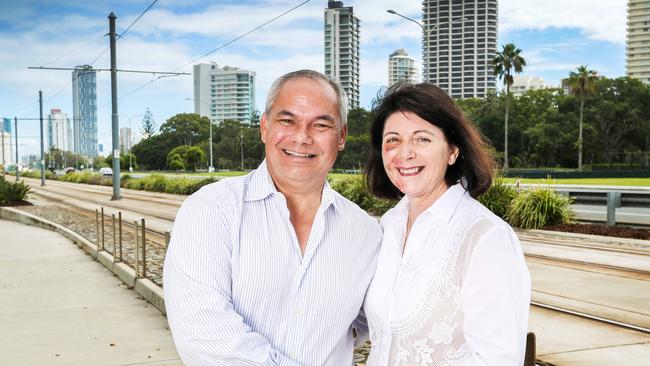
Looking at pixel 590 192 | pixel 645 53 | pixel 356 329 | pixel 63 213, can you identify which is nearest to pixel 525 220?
pixel 590 192

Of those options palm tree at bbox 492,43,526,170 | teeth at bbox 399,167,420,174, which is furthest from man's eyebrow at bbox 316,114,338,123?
palm tree at bbox 492,43,526,170

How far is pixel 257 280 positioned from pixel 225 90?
4170 inches

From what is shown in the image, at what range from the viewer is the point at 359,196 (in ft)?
65.7

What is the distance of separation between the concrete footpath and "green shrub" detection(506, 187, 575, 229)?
923 centimetres

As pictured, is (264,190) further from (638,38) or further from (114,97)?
(638,38)

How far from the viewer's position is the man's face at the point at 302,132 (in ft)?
8.58

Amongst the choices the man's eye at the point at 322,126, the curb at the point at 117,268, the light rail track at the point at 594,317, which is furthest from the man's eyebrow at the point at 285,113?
the curb at the point at 117,268

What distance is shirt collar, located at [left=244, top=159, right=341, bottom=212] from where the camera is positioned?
96.3 inches

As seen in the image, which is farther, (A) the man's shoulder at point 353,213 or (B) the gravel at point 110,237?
(B) the gravel at point 110,237

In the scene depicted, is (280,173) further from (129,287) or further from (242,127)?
(242,127)

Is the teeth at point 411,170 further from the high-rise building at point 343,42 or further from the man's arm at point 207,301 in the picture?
the high-rise building at point 343,42

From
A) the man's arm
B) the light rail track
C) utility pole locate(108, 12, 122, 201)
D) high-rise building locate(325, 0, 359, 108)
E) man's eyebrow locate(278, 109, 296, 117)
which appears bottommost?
the light rail track

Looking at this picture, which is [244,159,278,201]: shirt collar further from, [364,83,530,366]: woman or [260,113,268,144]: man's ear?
[364,83,530,366]: woman

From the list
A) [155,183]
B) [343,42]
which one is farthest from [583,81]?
[155,183]
